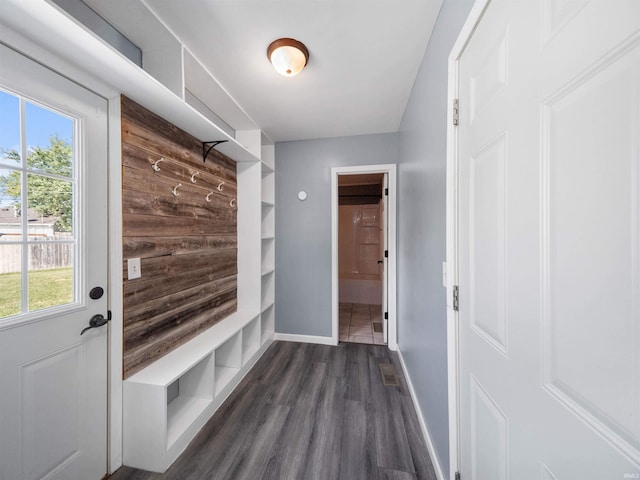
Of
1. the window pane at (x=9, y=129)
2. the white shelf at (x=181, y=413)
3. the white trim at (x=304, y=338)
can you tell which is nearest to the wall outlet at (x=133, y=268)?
the window pane at (x=9, y=129)

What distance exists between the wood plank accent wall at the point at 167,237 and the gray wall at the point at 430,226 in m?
1.71

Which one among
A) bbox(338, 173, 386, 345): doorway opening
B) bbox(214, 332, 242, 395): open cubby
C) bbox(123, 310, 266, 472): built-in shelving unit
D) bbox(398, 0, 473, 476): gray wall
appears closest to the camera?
bbox(398, 0, 473, 476): gray wall

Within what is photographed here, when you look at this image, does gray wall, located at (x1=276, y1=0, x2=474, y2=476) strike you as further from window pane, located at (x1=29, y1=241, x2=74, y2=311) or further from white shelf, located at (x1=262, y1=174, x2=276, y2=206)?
window pane, located at (x1=29, y1=241, x2=74, y2=311)

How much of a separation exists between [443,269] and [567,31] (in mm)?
917

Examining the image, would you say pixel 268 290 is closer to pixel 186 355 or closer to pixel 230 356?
pixel 230 356

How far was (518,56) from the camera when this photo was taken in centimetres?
66

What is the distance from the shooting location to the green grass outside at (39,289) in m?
0.94

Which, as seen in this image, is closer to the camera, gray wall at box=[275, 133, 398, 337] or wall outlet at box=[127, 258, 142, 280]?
wall outlet at box=[127, 258, 142, 280]

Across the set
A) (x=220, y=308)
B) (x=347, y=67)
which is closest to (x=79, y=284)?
(x=220, y=308)

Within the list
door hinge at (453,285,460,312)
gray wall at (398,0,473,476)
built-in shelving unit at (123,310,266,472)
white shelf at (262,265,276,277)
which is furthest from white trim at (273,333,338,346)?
door hinge at (453,285,460,312)

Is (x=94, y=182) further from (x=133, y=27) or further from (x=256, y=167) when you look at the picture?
(x=256, y=167)

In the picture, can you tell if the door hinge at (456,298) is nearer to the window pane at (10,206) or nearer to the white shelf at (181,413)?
the white shelf at (181,413)

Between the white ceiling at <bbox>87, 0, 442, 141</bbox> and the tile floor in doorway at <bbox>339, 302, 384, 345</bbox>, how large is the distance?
2592 mm

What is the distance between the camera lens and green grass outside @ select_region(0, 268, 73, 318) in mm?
936
